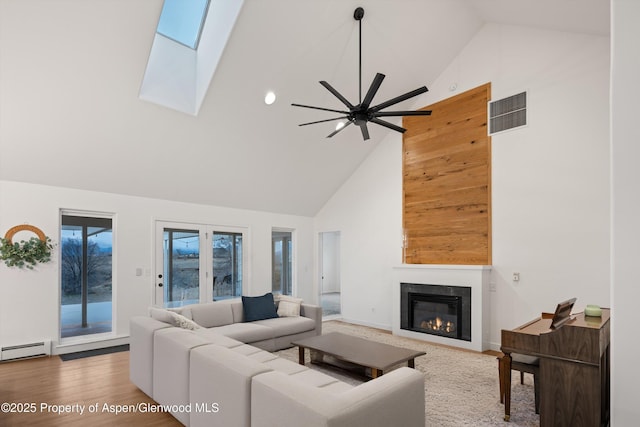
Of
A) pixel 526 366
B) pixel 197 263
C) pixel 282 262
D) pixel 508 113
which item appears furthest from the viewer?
pixel 282 262

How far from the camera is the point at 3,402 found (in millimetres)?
3414

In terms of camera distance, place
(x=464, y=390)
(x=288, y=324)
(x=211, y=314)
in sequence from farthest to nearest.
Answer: (x=288, y=324), (x=211, y=314), (x=464, y=390)

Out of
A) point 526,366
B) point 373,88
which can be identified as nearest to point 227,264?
point 373,88

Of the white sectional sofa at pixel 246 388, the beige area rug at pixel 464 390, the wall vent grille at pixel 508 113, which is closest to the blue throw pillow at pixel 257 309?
the beige area rug at pixel 464 390

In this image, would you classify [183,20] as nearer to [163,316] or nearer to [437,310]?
[163,316]

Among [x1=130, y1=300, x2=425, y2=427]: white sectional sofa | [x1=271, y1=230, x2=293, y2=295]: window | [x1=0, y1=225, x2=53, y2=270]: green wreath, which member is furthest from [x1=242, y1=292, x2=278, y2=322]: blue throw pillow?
[x1=0, y1=225, x2=53, y2=270]: green wreath

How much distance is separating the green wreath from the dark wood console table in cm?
572

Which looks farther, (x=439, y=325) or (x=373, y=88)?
(x=439, y=325)

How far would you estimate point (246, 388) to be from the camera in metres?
2.15

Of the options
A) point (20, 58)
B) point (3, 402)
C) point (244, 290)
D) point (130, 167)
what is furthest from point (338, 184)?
point (3, 402)

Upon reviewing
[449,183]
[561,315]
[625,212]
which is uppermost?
[449,183]

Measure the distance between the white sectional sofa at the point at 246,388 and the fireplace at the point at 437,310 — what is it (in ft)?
10.8

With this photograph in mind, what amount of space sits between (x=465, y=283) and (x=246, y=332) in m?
3.25

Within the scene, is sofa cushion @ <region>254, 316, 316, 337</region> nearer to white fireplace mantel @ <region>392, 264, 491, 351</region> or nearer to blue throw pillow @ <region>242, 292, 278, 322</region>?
blue throw pillow @ <region>242, 292, 278, 322</region>
